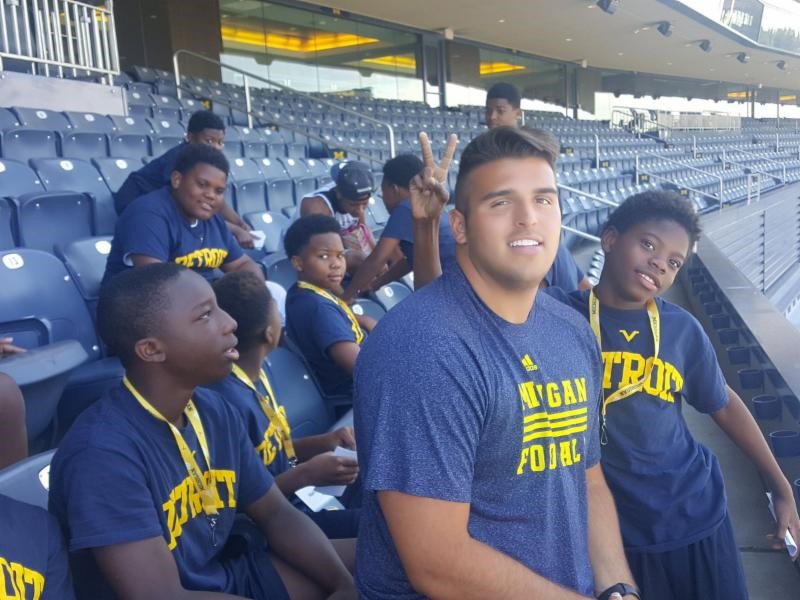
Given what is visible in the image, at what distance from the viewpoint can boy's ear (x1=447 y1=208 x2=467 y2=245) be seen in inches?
47.9

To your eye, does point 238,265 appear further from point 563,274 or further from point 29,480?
point 29,480

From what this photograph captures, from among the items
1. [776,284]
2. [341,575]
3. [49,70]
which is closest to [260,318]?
[341,575]

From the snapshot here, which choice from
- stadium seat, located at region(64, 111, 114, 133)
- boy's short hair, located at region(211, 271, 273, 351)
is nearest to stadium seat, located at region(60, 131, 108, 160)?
stadium seat, located at region(64, 111, 114, 133)

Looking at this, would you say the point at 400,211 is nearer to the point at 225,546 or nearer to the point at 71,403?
the point at 71,403

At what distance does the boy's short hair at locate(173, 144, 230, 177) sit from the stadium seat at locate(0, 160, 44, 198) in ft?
4.67

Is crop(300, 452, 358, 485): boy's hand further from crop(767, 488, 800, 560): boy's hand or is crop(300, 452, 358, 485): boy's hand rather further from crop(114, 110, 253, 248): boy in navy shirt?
crop(114, 110, 253, 248): boy in navy shirt

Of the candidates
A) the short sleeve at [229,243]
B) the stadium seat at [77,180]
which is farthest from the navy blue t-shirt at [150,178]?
the short sleeve at [229,243]

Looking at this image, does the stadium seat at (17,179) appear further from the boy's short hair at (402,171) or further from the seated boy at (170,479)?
the seated boy at (170,479)

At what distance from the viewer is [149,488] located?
4.57 ft

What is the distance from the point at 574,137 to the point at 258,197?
41.2ft

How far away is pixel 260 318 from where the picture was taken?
209cm

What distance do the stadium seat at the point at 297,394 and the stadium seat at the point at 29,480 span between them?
1.08m

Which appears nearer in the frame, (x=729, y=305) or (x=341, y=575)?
(x=341, y=575)

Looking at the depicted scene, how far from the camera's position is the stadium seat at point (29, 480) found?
141 cm
